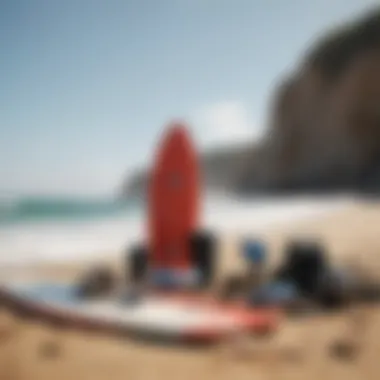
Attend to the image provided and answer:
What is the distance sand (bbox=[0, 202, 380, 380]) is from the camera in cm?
135

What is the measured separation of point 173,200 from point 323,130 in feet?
1.65

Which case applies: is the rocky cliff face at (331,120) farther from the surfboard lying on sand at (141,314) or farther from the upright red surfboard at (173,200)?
the surfboard lying on sand at (141,314)

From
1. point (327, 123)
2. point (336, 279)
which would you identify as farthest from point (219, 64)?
point (336, 279)

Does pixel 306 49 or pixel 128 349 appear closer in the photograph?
pixel 128 349

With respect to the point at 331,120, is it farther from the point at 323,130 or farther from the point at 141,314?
the point at 141,314

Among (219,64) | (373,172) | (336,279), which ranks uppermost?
(219,64)

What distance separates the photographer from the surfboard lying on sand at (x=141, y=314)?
4.51 ft

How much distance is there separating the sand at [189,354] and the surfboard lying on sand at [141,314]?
3 centimetres

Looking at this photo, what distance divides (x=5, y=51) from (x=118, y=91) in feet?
1.04

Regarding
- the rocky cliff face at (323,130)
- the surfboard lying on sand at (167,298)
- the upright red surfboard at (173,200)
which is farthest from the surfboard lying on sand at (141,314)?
the rocky cliff face at (323,130)

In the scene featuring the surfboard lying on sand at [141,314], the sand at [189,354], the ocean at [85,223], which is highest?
the ocean at [85,223]

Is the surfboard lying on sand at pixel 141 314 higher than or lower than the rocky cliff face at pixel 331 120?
lower

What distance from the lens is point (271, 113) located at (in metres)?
1.53

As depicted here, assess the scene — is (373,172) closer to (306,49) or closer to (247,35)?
(306,49)
